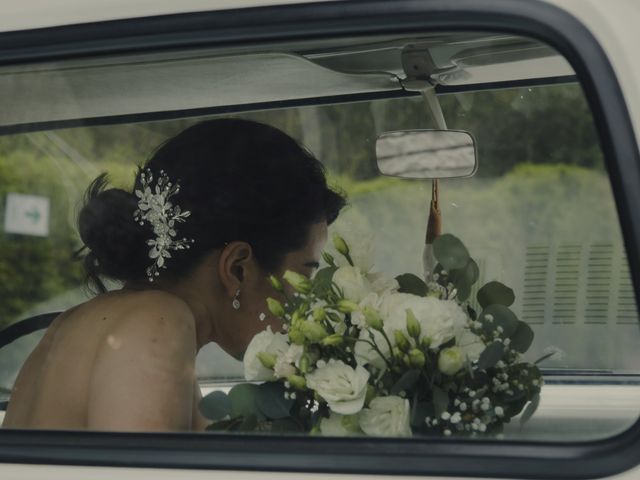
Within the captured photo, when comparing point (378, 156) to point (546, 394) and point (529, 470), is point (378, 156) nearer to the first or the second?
point (546, 394)

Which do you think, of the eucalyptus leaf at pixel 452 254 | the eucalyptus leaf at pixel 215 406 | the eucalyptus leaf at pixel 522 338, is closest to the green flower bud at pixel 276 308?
the eucalyptus leaf at pixel 215 406

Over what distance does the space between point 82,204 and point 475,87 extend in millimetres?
845

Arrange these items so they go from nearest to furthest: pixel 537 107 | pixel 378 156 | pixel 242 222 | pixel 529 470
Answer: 1. pixel 529 470
2. pixel 537 107
3. pixel 378 156
4. pixel 242 222

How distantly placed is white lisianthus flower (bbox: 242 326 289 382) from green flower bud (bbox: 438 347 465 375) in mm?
300

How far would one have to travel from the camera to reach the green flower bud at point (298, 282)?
2.27 m

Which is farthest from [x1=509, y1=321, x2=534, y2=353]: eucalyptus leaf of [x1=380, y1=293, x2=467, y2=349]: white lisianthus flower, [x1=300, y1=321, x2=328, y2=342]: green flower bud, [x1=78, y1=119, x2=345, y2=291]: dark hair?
[x1=78, y1=119, x2=345, y2=291]: dark hair

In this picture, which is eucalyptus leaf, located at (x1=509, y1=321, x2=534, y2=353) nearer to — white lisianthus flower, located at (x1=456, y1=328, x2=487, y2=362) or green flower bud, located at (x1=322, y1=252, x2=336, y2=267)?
white lisianthus flower, located at (x1=456, y1=328, x2=487, y2=362)

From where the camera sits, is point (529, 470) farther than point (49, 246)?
No

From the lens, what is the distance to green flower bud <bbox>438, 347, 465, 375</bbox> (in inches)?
83.9

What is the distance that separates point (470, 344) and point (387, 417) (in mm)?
222

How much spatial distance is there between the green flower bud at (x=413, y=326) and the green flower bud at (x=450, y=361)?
0.19 feet

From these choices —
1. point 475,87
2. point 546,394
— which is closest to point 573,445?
point 546,394

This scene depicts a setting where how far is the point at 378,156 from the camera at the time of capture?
88.9 inches

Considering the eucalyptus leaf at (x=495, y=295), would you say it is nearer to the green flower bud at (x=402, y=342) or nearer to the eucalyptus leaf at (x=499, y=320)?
the eucalyptus leaf at (x=499, y=320)
